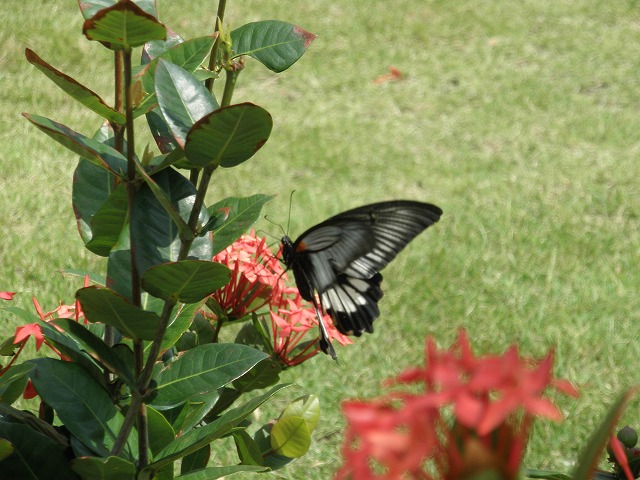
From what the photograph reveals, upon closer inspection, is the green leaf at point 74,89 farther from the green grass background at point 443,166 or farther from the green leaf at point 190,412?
the green grass background at point 443,166

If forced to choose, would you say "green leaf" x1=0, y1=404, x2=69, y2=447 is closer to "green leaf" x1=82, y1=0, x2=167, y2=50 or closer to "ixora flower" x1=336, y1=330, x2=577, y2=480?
"green leaf" x1=82, y1=0, x2=167, y2=50

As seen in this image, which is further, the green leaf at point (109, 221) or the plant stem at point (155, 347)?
the green leaf at point (109, 221)

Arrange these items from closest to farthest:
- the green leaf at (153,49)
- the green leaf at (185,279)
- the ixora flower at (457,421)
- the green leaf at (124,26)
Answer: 1. the ixora flower at (457,421)
2. the green leaf at (124,26)
3. the green leaf at (185,279)
4. the green leaf at (153,49)

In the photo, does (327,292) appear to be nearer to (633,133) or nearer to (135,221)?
(135,221)

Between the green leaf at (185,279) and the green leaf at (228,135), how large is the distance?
0.14 meters

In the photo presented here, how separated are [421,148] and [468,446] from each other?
4.20m

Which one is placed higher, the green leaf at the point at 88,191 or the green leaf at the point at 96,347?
the green leaf at the point at 88,191

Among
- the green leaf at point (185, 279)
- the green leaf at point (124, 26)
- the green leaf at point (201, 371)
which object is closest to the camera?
the green leaf at point (124, 26)

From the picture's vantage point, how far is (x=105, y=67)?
17.0 feet

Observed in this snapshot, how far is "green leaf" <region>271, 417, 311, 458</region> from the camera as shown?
168 cm

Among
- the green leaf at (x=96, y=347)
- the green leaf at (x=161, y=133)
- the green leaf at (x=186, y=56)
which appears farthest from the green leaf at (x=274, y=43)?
the green leaf at (x=96, y=347)

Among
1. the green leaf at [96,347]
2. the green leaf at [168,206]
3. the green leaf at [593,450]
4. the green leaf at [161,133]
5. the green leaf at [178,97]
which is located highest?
the green leaf at [178,97]

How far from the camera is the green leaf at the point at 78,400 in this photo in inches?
54.0

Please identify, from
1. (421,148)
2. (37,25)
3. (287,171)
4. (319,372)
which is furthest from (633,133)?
(37,25)
